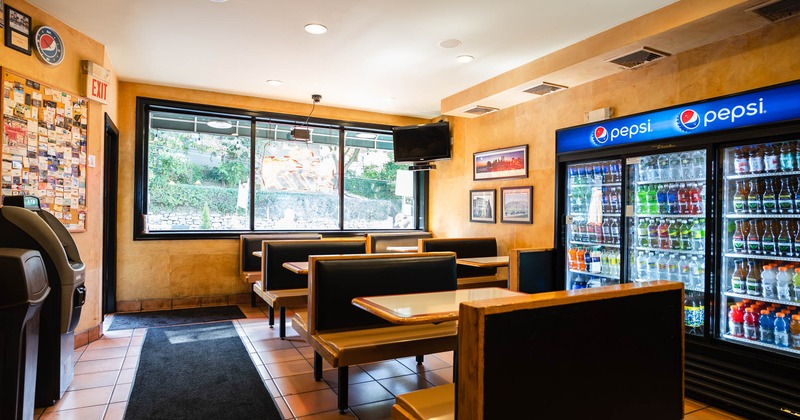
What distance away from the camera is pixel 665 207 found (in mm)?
3984

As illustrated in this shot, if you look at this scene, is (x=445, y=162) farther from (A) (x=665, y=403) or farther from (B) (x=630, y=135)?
(A) (x=665, y=403)

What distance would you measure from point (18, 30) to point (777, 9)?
565 cm

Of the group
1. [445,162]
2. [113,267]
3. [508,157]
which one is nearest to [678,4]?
[508,157]

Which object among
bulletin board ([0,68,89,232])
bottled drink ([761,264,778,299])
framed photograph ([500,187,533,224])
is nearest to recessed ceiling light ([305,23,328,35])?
bulletin board ([0,68,89,232])

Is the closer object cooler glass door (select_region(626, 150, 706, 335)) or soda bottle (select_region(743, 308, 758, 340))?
soda bottle (select_region(743, 308, 758, 340))

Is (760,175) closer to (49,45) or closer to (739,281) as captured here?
(739,281)

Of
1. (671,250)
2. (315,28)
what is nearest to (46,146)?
(315,28)

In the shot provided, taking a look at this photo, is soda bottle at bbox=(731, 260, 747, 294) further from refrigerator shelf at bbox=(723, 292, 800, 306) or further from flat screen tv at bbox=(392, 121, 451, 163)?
flat screen tv at bbox=(392, 121, 451, 163)

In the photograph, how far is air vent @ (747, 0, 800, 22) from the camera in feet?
9.56

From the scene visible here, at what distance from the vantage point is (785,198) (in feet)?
10.6

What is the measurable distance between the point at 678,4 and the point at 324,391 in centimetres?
403

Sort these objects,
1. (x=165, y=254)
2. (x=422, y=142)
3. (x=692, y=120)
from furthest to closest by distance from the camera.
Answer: (x=422, y=142), (x=165, y=254), (x=692, y=120)

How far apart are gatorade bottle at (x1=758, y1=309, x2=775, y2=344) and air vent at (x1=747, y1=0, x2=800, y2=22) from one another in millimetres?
2097

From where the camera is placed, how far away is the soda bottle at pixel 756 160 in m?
3.33
